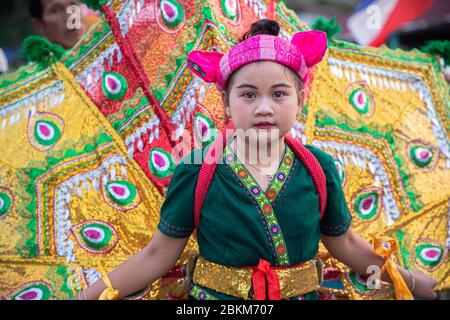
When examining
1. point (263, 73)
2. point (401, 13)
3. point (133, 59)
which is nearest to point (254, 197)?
point (263, 73)

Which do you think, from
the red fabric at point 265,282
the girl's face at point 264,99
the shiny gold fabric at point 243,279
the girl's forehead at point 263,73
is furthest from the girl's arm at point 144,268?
the girl's forehead at point 263,73

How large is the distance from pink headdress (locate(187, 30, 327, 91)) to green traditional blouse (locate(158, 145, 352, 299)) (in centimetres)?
25

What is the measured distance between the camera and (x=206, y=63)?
1678mm

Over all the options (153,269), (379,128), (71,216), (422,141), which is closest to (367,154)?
(379,128)

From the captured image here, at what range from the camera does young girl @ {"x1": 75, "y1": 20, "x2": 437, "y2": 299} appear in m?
1.54

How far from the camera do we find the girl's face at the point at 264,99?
1.52 metres

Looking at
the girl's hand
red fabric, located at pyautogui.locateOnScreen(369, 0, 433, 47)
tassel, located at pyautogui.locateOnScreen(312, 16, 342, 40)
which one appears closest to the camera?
the girl's hand

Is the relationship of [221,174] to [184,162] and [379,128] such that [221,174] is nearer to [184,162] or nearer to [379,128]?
[184,162]

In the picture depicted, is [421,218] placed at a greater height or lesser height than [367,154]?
lesser

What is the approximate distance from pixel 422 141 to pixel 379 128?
Answer: 20 centimetres

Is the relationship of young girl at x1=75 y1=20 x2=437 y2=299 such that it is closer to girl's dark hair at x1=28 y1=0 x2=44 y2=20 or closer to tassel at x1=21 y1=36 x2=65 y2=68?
tassel at x1=21 y1=36 x2=65 y2=68

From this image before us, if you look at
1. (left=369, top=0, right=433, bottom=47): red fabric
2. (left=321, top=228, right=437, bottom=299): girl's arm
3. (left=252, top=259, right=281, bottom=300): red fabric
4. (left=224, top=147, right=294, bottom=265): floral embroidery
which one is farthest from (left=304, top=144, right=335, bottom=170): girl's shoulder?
(left=369, top=0, right=433, bottom=47): red fabric

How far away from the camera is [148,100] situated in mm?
1989

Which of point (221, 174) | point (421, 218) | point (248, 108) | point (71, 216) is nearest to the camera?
point (248, 108)
